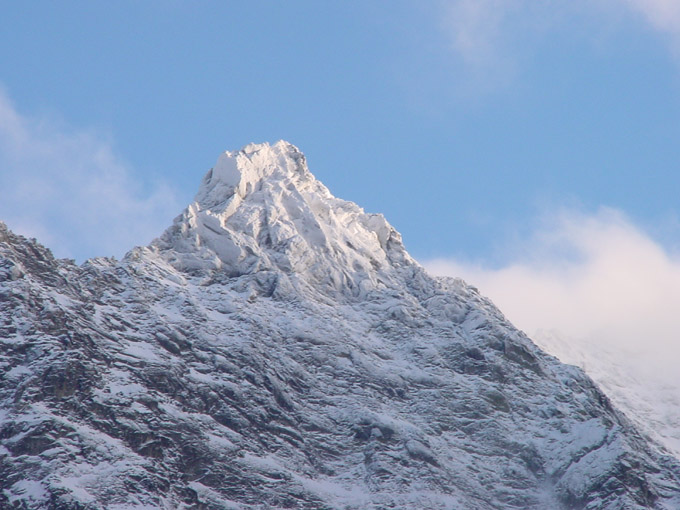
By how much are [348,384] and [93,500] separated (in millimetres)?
44647

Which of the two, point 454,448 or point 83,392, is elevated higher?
point 454,448

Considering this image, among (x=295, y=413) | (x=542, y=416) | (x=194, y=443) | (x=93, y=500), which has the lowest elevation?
(x=93, y=500)

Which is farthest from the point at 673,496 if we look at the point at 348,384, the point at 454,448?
the point at 348,384

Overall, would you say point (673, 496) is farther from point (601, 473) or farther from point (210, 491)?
point (210, 491)

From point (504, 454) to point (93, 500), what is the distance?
178 feet

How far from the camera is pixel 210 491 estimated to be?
171 metres

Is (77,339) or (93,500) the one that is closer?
(93,500)

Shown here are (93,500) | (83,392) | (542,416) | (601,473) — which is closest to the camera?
(93,500)

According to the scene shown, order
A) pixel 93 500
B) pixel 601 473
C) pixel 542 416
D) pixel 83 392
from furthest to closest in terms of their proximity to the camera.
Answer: pixel 542 416 < pixel 601 473 < pixel 83 392 < pixel 93 500

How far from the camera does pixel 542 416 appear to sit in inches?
7835

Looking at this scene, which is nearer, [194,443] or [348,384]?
[194,443]

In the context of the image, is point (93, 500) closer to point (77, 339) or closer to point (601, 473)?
point (77, 339)

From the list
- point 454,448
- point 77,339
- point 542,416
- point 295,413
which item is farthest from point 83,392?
point 542,416

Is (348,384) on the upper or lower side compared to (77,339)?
upper
